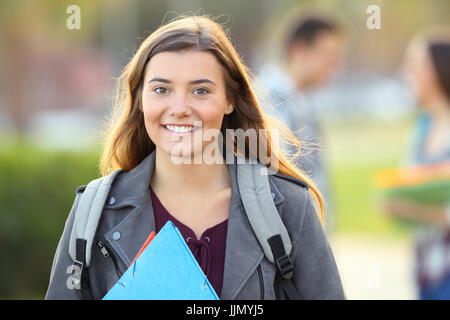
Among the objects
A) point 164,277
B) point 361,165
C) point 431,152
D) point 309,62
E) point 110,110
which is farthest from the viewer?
Answer: point 361,165

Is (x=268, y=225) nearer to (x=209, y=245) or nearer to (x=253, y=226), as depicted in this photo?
(x=253, y=226)

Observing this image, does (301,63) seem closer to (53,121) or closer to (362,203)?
(362,203)

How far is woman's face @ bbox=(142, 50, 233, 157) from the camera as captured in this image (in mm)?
2137

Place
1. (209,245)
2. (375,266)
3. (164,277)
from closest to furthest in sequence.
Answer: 1. (164,277)
2. (209,245)
3. (375,266)

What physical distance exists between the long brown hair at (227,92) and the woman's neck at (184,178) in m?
0.14

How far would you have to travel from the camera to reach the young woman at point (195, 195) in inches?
82.8

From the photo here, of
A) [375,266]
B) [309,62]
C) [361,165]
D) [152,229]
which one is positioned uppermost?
[309,62]

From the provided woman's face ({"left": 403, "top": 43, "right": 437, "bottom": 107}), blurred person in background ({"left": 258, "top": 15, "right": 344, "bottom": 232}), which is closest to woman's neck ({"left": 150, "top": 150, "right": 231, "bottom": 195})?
blurred person in background ({"left": 258, "top": 15, "right": 344, "bottom": 232})

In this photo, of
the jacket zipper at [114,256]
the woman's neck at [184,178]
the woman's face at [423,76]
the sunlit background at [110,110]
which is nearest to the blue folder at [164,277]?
the jacket zipper at [114,256]

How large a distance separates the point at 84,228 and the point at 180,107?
50 centimetres

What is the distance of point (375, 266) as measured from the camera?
6.73m

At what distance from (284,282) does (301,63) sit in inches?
118

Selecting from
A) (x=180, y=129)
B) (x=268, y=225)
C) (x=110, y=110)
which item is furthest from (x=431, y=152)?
(x=180, y=129)

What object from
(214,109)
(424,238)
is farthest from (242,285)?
(424,238)
